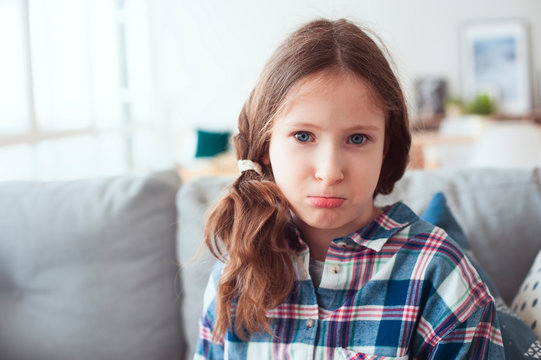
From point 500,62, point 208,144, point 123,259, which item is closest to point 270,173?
point 123,259

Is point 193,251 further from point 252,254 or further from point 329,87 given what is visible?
point 329,87

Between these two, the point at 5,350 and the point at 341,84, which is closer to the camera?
the point at 341,84

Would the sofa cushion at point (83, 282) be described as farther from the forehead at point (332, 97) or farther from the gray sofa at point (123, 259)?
the forehead at point (332, 97)

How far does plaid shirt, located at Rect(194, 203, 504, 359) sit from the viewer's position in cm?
87

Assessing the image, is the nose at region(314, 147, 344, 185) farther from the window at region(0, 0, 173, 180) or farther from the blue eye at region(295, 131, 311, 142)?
the window at region(0, 0, 173, 180)

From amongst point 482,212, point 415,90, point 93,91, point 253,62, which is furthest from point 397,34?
point 482,212

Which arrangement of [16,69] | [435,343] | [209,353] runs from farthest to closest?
[16,69], [209,353], [435,343]

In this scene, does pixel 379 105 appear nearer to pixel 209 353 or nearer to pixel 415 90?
pixel 209 353

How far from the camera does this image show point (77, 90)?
11.3ft

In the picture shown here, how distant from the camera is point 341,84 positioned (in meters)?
0.87

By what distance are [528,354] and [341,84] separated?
0.57m

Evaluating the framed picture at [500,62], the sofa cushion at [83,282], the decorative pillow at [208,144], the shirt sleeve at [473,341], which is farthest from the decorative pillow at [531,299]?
the framed picture at [500,62]

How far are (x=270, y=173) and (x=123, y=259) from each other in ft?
1.74

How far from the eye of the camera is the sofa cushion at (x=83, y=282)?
4.31 feet
